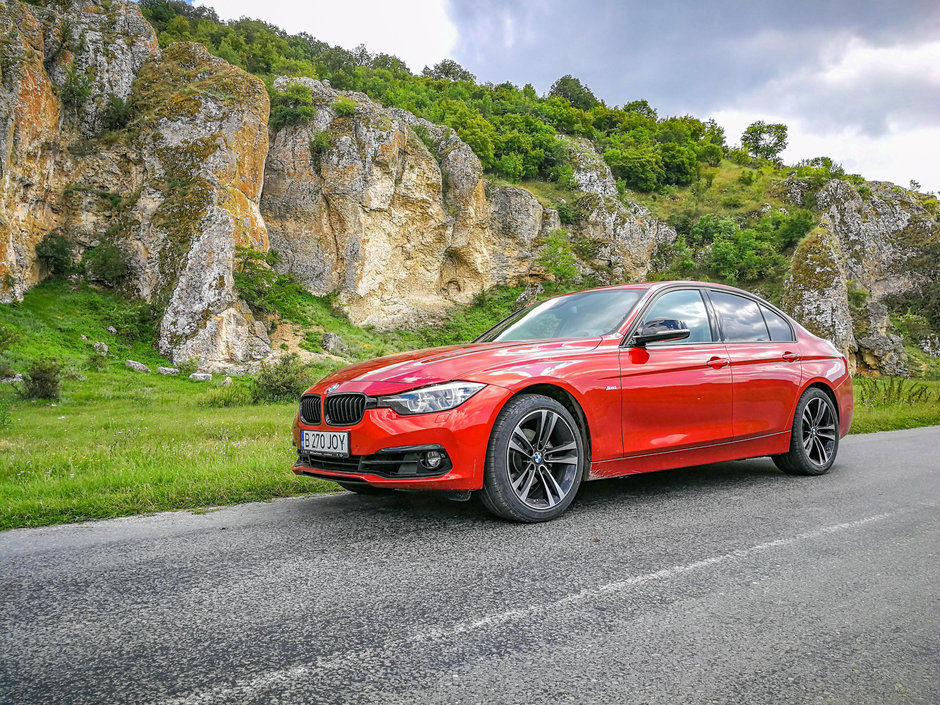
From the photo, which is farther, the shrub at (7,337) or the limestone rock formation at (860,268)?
the limestone rock formation at (860,268)

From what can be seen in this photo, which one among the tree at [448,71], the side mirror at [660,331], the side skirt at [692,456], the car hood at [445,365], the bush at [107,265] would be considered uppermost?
the tree at [448,71]

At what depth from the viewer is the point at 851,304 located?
37562mm

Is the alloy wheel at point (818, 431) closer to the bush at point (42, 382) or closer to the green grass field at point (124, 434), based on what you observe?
the green grass field at point (124, 434)

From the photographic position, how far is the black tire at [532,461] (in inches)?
144

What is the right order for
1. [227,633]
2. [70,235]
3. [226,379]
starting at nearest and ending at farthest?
[227,633], [226,379], [70,235]

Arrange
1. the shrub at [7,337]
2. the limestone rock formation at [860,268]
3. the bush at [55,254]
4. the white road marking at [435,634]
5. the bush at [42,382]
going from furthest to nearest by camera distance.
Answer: the limestone rock formation at [860,268], the bush at [55,254], the shrub at [7,337], the bush at [42,382], the white road marking at [435,634]

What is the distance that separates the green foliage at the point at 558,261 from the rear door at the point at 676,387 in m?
39.3

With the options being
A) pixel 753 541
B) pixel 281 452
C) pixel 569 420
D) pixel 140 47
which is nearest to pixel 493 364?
pixel 569 420

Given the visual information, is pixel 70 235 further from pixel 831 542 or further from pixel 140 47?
pixel 831 542

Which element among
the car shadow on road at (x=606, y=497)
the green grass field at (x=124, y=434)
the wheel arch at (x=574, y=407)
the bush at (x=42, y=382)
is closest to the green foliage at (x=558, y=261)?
the green grass field at (x=124, y=434)

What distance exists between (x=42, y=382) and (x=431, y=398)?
50.3 feet

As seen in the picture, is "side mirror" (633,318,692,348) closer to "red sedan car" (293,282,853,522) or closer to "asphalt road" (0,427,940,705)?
"red sedan car" (293,282,853,522)

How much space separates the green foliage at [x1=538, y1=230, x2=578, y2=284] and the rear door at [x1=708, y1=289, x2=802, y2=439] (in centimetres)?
3849

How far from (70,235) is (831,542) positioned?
104 feet
